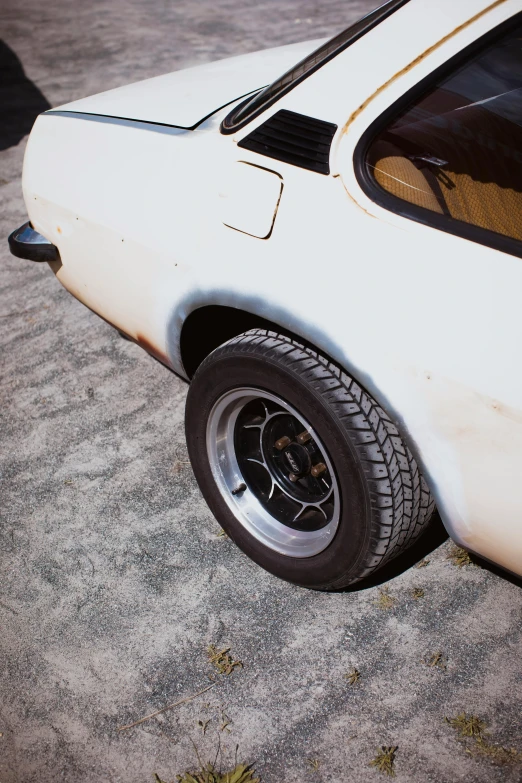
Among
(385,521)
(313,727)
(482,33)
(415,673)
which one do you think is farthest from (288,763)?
(482,33)

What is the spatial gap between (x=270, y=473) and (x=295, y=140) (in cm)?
106

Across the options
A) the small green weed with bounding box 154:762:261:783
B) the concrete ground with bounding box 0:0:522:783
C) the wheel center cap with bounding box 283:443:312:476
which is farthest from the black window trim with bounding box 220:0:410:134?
the small green weed with bounding box 154:762:261:783

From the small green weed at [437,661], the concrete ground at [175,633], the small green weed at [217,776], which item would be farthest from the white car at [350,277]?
the small green weed at [217,776]

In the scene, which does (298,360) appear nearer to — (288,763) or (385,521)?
(385,521)

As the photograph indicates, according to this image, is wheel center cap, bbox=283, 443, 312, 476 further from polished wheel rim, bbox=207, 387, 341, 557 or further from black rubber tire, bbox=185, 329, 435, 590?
black rubber tire, bbox=185, 329, 435, 590

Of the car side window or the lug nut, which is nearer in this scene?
the car side window

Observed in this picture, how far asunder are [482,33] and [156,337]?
1.30 meters

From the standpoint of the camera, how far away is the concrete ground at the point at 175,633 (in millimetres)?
1810

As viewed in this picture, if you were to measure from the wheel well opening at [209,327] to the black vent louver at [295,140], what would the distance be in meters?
0.45

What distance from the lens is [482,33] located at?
1.64 meters

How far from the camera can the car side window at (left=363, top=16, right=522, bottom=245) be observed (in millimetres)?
1657

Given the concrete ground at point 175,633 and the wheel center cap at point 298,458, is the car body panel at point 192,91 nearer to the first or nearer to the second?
the wheel center cap at point 298,458

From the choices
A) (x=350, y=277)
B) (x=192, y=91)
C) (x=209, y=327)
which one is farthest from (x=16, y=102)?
(x=350, y=277)

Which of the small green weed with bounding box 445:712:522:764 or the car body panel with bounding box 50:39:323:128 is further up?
the car body panel with bounding box 50:39:323:128
